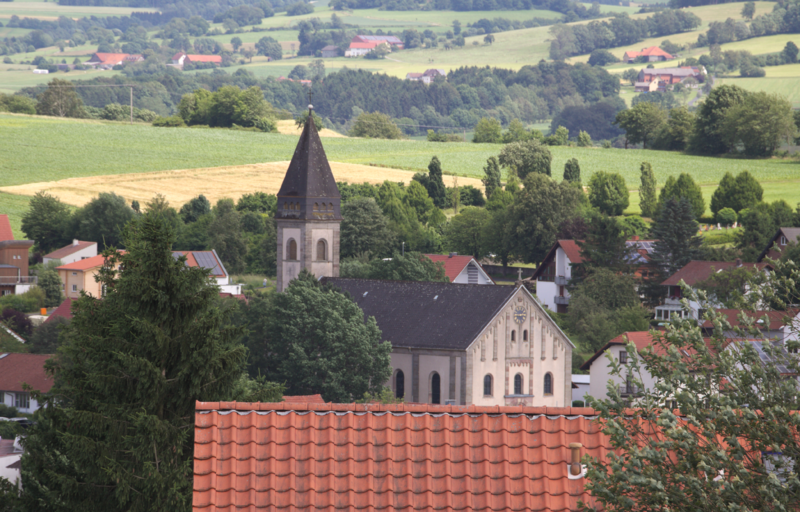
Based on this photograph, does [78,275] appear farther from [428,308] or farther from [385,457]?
[385,457]

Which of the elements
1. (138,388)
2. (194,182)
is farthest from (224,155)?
(138,388)

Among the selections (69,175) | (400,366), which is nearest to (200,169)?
(69,175)

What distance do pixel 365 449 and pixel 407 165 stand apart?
148998 mm

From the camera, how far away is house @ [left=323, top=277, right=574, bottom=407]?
69438mm

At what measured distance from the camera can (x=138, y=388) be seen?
1873 centimetres

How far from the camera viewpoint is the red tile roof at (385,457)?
13.2 metres

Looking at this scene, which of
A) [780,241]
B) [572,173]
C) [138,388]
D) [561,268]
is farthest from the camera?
[572,173]

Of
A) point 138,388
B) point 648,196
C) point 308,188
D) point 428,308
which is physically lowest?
point 428,308

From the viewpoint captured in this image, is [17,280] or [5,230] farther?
[5,230]

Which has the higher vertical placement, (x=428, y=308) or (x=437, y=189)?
(x=437, y=189)

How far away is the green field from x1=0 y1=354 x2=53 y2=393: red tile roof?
5526cm

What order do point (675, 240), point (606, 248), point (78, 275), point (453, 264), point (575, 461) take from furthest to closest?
point (78, 275) → point (675, 240) → point (453, 264) → point (606, 248) → point (575, 461)

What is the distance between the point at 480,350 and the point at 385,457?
184 ft

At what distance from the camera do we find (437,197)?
139125mm
